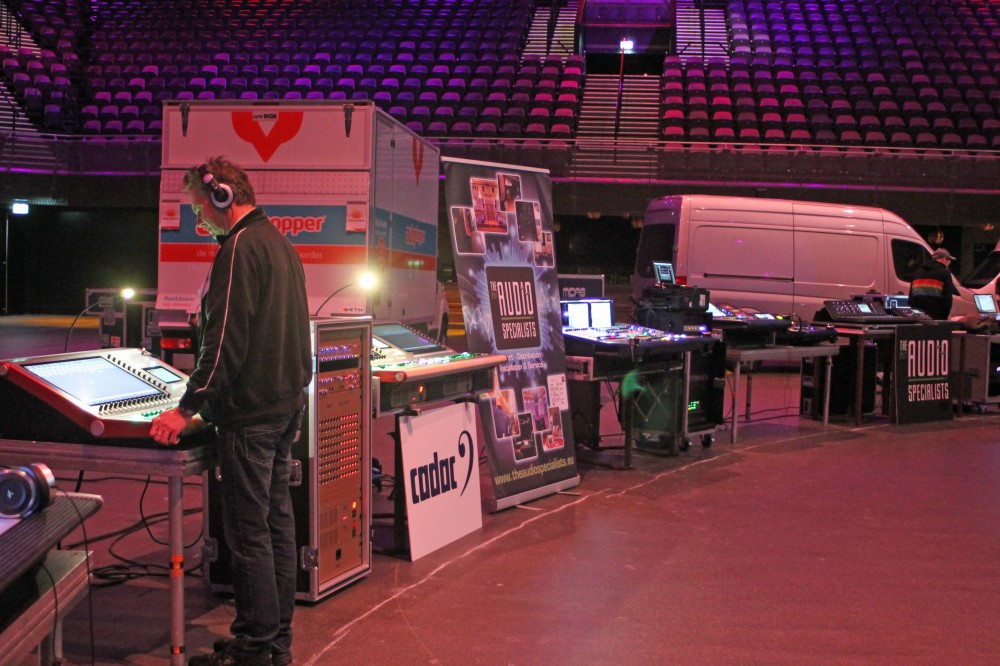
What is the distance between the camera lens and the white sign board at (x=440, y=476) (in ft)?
15.4

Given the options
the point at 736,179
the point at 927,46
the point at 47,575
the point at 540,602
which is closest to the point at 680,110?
the point at 736,179

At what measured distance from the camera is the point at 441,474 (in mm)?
4949

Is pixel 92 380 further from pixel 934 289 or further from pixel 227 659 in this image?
pixel 934 289

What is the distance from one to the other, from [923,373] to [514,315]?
18.9 ft

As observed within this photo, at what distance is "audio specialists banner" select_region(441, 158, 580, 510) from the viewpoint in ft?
18.4

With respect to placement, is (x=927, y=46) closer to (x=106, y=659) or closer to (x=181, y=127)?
(x=181, y=127)

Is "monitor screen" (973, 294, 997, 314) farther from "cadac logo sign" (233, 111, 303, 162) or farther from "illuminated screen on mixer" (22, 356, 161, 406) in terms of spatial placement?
"illuminated screen on mixer" (22, 356, 161, 406)

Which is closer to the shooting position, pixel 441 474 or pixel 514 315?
pixel 441 474

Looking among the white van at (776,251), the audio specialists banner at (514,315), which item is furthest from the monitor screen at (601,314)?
the white van at (776,251)

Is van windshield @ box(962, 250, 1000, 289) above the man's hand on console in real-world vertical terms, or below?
above

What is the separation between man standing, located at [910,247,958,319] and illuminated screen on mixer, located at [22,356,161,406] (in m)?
10.1

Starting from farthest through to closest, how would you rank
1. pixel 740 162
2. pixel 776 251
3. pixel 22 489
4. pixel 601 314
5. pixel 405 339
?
pixel 740 162 → pixel 776 251 → pixel 601 314 → pixel 405 339 → pixel 22 489

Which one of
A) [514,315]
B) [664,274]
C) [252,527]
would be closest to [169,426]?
[252,527]

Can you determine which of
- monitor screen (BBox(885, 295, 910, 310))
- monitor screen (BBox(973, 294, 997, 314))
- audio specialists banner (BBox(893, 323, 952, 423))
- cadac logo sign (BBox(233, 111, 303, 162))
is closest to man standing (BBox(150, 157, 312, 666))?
cadac logo sign (BBox(233, 111, 303, 162))
